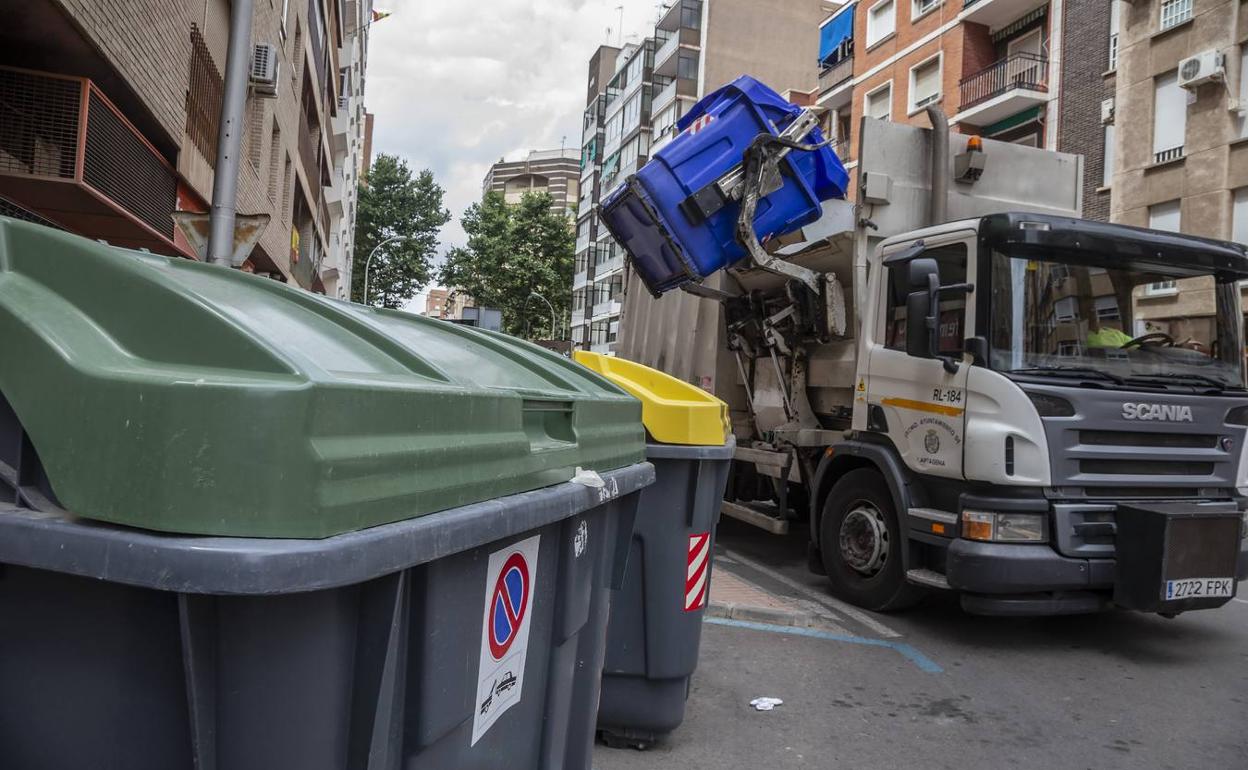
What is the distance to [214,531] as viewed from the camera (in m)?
1.23

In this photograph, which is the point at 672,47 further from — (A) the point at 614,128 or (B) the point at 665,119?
(A) the point at 614,128

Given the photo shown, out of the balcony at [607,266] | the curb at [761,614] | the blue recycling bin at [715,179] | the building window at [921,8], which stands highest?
the building window at [921,8]

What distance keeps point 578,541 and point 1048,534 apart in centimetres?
380

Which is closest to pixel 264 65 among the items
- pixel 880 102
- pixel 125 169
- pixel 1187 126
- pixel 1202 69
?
pixel 125 169

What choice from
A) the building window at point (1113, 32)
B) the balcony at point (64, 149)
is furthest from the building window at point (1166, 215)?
the balcony at point (64, 149)

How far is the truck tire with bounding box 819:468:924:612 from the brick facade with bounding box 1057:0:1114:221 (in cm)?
2044

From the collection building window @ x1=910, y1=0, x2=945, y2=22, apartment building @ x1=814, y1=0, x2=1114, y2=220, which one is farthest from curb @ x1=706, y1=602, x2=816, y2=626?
building window @ x1=910, y1=0, x2=945, y2=22

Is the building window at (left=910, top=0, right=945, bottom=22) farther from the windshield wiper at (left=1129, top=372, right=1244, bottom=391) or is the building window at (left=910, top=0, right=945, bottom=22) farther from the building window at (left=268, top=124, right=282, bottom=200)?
the windshield wiper at (left=1129, top=372, right=1244, bottom=391)

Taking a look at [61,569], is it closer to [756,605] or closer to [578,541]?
[578,541]

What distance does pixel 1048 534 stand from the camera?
519cm

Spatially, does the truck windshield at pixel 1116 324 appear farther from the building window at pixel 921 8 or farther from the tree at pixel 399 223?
the tree at pixel 399 223

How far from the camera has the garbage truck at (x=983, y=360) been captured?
5.16 m

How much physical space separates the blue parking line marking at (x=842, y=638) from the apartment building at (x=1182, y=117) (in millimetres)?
18050

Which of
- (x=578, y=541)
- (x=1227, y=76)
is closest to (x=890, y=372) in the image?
(x=578, y=541)
